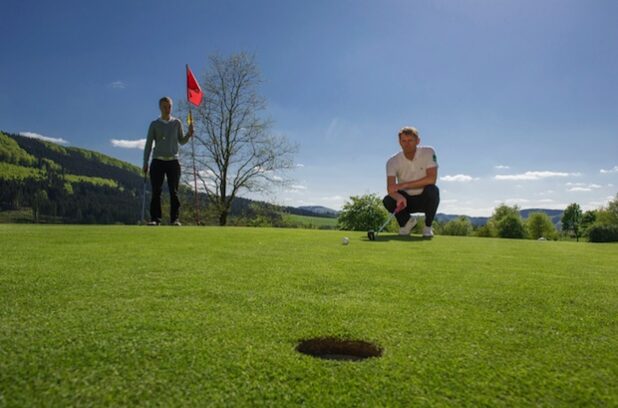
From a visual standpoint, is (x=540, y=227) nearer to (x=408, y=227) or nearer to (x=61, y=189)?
(x=408, y=227)

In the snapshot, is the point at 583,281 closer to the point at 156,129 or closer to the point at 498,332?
the point at 498,332

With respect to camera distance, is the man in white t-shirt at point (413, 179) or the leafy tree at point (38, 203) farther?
the leafy tree at point (38, 203)

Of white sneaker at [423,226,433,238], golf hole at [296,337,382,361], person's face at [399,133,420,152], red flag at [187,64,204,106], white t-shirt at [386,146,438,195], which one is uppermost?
red flag at [187,64,204,106]

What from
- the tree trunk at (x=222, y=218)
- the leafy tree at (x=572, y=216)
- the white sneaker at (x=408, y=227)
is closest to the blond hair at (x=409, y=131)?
the white sneaker at (x=408, y=227)

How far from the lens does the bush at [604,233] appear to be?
10.9 metres

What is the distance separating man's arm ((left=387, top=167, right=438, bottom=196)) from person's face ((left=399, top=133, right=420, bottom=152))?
0.55 meters

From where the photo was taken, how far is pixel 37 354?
134cm

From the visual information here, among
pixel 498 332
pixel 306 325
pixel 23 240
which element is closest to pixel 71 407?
pixel 306 325

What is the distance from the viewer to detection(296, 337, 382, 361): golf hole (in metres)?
1.64

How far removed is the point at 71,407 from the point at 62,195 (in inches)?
5580

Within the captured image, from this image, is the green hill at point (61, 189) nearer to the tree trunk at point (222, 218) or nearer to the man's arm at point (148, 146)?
the tree trunk at point (222, 218)

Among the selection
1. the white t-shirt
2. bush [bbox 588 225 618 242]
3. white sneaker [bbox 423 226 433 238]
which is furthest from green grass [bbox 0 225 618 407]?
bush [bbox 588 225 618 242]

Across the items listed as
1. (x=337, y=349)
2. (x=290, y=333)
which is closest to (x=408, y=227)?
(x=337, y=349)

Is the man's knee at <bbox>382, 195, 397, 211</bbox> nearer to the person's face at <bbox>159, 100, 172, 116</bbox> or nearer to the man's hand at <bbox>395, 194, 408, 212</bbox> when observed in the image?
the man's hand at <bbox>395, 194, 408, 212</bbox>
